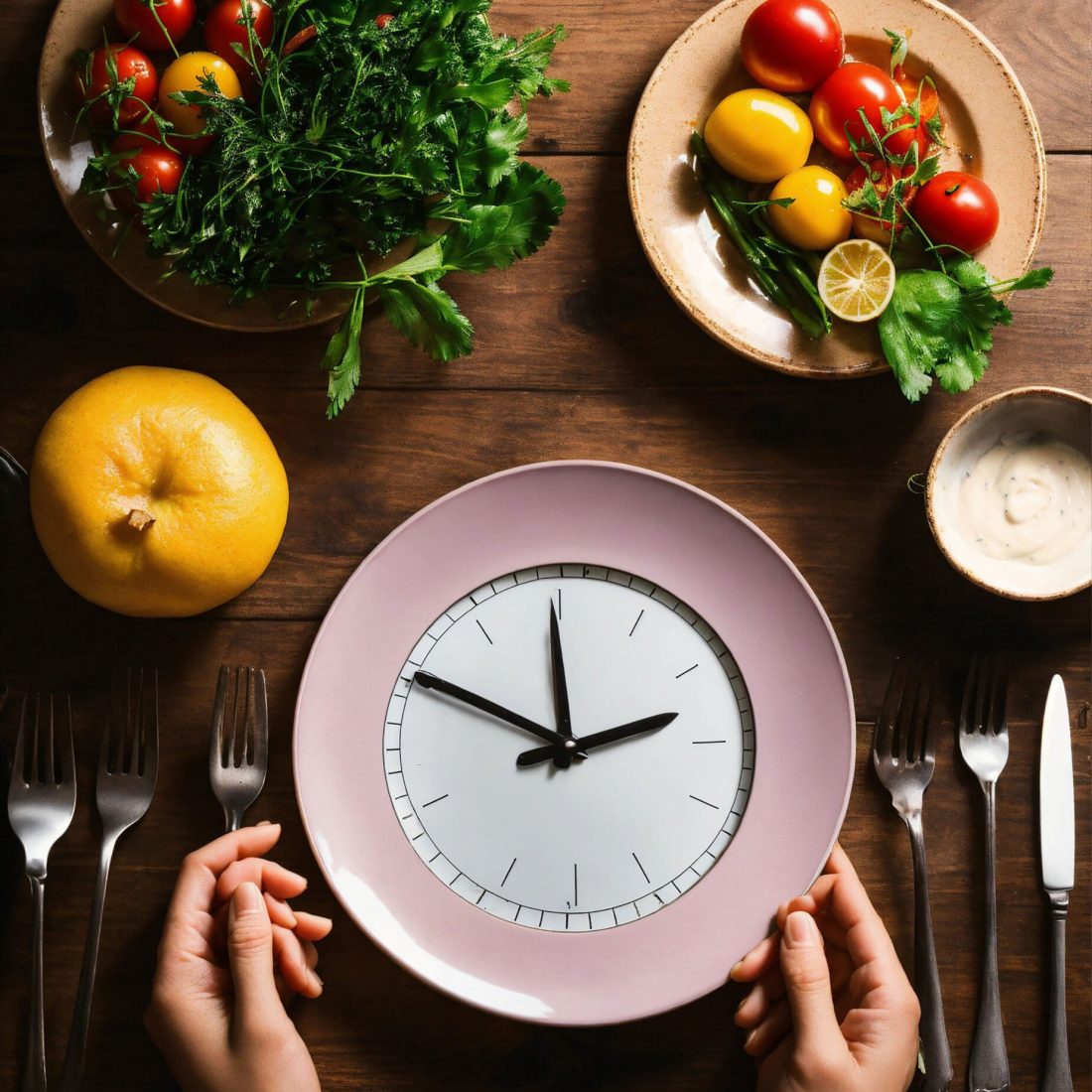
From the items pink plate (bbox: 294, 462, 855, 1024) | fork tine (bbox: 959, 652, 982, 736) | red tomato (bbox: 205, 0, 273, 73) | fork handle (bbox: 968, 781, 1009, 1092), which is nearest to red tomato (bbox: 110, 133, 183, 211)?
red tomato (bbox: 205, 0, 273, 73)

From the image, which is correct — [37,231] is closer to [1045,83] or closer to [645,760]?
[645,760]

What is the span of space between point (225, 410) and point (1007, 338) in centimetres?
113

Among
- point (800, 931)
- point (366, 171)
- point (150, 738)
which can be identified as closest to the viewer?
point (366, 171)

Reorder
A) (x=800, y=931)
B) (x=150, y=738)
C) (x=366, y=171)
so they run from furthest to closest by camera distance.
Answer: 1. (x=150, y=738)
2. (x=800, y=931)
3. (x=366, y=171)

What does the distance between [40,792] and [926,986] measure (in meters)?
1.26

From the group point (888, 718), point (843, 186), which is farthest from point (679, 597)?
point (843, 186)

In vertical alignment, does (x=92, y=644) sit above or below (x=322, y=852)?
above

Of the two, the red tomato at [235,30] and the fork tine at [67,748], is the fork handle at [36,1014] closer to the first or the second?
the fork tine at [67,748]

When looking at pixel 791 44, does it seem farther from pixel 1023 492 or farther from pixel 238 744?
pixel 238 744

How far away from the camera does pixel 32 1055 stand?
49.9 inches

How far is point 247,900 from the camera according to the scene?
47.1 inches

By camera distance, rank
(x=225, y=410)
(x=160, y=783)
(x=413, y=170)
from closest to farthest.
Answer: (x=413, y=170), (x=225, y=410), (x=160, y=783)

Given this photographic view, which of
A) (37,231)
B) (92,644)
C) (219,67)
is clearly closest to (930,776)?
(92,644)

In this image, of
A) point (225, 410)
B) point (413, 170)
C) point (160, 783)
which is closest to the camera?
point (413, 170)
